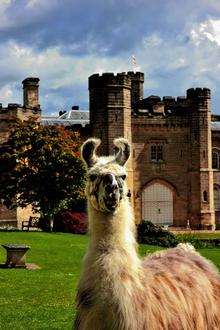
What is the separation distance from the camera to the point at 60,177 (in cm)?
3697

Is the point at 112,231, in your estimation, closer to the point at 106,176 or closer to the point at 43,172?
the point at 106,176

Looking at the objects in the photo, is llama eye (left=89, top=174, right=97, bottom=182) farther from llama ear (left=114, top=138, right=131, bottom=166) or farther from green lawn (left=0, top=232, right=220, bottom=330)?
green lawn (left=0, top=232, right=220, bottom=330)

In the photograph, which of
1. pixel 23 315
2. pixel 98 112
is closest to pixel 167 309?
pixel 23 315

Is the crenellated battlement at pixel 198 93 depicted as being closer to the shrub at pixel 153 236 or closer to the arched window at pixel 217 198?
the arched window at pixel 217 198

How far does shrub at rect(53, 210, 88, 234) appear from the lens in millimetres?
39312

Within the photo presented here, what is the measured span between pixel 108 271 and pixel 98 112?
4322 centimetres

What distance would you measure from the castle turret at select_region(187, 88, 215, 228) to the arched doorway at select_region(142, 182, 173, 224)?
5.58ft

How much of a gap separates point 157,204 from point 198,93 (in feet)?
29.0

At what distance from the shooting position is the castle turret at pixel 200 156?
51.5m

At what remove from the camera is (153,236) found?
32688 mm

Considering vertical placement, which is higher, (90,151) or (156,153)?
(156,153)

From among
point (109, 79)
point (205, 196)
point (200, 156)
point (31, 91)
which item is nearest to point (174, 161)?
point (200, 156)

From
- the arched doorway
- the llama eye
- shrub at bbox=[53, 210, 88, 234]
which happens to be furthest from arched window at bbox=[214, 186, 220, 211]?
the llama eye

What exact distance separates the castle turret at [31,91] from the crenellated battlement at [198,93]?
37.2 feet
